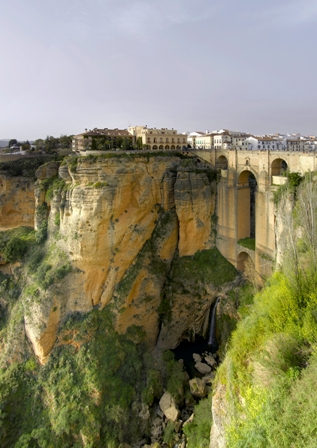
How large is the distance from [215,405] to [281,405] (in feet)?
10.0

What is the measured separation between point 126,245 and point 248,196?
30.1 feet

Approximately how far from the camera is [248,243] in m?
22.1

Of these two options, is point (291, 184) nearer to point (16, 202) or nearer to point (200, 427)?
point (200, 427)

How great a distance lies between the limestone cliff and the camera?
62.7 feet

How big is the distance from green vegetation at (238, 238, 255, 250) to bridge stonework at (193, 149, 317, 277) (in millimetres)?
213

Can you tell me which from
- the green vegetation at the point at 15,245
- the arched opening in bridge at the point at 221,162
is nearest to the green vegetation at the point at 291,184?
the arched opening in bridge at the point at 221,162

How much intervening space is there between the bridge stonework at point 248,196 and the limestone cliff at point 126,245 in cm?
121

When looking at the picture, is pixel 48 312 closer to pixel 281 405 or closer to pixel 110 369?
pixel 110 369

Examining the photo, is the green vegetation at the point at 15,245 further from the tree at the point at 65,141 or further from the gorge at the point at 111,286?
the tree at the point at 65,141

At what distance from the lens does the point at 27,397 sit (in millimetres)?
16953

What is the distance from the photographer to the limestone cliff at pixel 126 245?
62.7 feet

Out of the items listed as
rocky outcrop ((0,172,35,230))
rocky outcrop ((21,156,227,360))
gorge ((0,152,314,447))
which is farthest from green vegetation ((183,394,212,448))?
rocky outcrop ((0,172,35,230))

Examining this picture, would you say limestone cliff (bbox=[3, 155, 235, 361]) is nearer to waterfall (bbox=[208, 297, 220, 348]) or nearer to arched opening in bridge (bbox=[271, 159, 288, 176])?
waterfall (bbox=[208, 297, 220, 348])

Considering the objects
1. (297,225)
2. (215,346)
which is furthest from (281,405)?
(215,346)
